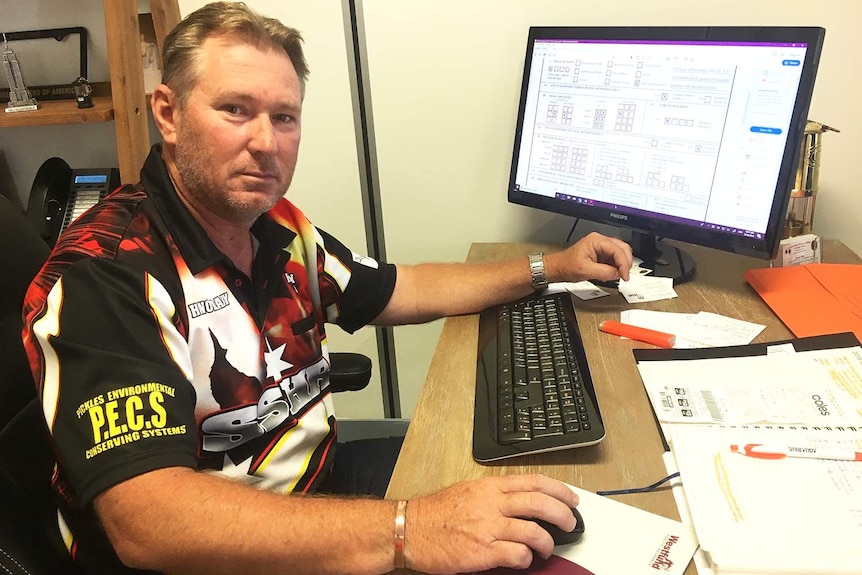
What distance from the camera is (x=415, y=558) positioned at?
2.28 feet

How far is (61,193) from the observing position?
1.72 metres

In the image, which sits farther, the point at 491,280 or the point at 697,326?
the point at 491,280

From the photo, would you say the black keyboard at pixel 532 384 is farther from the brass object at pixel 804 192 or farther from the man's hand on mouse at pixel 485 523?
the brass object at pixel 804 192

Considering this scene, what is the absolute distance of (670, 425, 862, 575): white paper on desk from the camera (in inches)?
25.0

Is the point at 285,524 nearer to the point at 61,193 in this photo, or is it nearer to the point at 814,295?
the point at 814,295

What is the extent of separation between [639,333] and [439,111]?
32.4 inches

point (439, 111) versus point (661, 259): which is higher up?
point (439, 111)

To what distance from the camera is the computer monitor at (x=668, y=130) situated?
1.12 m

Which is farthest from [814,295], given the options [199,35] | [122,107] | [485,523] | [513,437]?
[122,107]

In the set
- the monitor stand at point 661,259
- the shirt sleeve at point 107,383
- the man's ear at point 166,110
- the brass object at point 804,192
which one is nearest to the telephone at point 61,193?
the man's ear at point 166,110

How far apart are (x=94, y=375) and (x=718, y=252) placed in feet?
4.31

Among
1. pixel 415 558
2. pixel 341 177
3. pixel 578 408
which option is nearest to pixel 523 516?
pixel 415 558

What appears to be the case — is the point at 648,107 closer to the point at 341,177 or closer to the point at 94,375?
the point at 341,177

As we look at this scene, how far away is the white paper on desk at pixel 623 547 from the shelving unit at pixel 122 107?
1334mm
